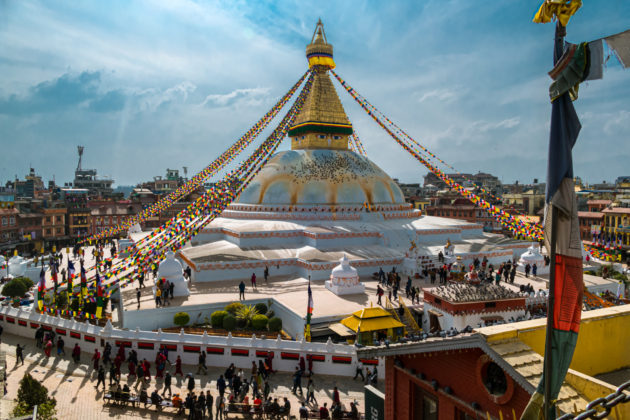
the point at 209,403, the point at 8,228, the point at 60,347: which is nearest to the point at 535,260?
the point at 209,403

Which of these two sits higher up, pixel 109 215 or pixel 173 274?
pixel 109 215

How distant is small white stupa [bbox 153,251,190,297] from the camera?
1789 centimetres

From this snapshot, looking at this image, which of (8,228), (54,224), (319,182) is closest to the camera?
(319,182)

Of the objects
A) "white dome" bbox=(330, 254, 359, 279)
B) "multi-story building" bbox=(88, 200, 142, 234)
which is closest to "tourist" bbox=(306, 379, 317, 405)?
"white dome" bbox=(330, 254, 359, 279)

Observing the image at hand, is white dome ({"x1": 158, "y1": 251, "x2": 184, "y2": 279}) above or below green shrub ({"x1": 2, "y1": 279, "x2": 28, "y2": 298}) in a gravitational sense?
above

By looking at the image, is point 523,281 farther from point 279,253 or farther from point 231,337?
point 231,337

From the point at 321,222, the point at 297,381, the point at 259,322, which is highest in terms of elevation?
the point at 321,222

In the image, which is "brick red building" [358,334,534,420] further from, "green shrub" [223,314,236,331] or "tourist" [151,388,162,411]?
"green shrub" [223,314,236,331]

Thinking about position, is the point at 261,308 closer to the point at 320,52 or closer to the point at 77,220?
the point at 320,52

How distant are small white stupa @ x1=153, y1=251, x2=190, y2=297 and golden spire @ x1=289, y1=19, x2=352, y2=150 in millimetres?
15956

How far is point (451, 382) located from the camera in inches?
233

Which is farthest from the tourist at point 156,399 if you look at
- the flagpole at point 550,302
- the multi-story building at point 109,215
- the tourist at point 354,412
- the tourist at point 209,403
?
the multi-story building at point 109,215

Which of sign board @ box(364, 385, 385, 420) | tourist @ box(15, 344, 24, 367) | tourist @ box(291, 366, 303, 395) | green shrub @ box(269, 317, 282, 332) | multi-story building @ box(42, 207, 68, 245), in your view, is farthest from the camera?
multi-story building @ box(42, 207, 68, 245)

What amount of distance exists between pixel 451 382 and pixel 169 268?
14.4 m
